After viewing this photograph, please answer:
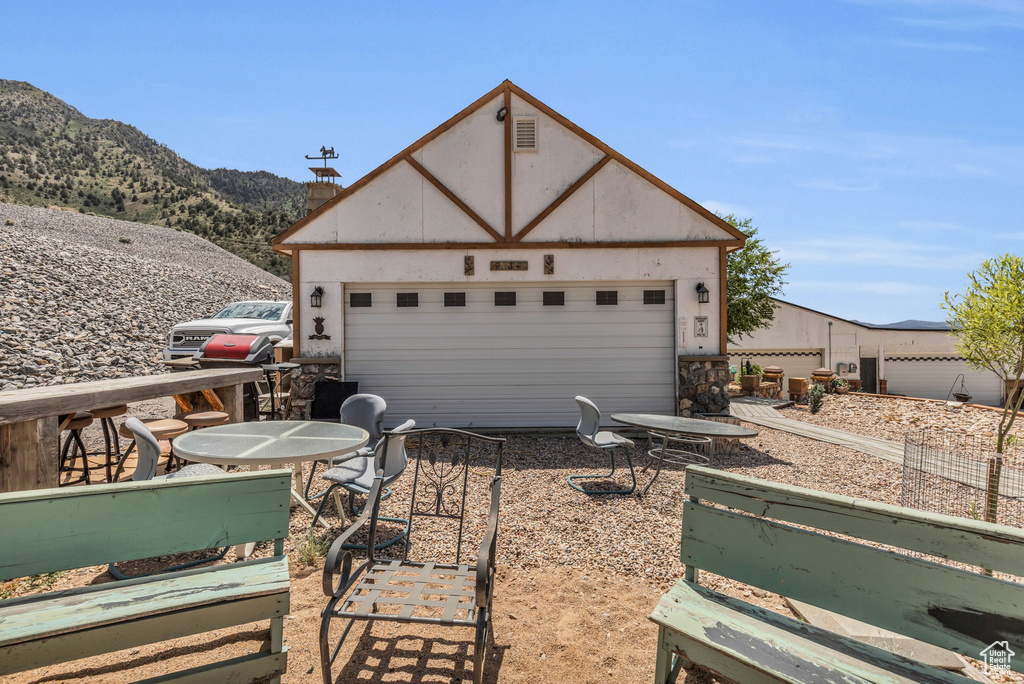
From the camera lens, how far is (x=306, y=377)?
8.73 metres

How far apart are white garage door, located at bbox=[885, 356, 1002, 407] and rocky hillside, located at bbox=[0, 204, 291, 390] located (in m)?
26.3

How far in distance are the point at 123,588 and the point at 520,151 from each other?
805 cm

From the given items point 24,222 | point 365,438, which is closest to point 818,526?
point 365,438

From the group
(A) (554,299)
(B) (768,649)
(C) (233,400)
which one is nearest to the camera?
(B) (768,649)

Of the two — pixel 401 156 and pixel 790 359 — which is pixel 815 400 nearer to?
pixel 790 359

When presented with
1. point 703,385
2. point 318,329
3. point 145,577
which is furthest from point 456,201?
point 145,577

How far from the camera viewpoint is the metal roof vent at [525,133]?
28.9 feet

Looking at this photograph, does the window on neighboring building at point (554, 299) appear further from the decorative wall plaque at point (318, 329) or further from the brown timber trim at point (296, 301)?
the brown timber trim at point (296, 301)

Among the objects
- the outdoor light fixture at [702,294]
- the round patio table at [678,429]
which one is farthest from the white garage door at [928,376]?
the round patio table at [678,429]

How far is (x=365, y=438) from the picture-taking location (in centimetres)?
421

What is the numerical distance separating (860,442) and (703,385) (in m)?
3.10

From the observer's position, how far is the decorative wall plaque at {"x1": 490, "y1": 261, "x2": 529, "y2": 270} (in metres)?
8.78

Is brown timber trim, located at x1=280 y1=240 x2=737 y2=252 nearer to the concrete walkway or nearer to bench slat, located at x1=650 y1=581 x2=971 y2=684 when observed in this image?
the concrete walkway

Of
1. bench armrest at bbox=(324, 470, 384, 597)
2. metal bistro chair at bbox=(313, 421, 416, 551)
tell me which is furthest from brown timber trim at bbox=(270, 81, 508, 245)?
bench armrest at bbox=(324, 470, 384, 597)
